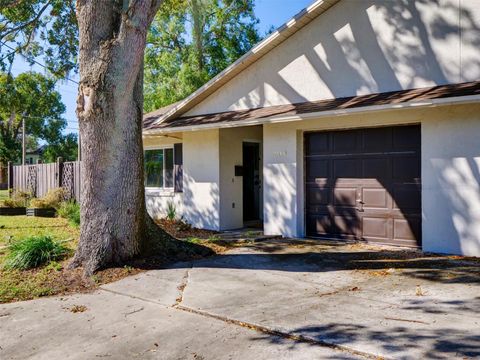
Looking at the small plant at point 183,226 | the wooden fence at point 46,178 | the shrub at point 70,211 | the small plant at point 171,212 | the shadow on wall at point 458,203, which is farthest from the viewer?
the wooden fence at point 46,178

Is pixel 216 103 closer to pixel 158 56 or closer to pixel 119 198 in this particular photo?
pixel 119 198

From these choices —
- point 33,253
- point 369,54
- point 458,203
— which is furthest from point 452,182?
point 33,253

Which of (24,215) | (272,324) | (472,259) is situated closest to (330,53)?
(472,259)

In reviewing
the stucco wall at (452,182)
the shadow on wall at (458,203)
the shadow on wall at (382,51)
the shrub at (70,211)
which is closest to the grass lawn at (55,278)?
the shrub at (70,211)

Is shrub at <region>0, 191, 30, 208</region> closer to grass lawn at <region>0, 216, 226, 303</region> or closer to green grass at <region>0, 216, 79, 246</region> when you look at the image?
green grass at <region>0, 216, 79, 246</region>

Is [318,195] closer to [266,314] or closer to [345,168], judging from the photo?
[345,168]

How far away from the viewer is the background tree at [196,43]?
88.1 ft

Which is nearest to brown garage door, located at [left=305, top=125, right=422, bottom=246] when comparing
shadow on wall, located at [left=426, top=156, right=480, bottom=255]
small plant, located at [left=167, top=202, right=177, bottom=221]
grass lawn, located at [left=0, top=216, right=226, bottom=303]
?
shadow on wall, located at [left=426, top=156, right=480, bottom=255]

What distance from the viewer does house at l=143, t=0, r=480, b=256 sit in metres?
8.59

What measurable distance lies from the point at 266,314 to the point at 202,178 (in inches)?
320

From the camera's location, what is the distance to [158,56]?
95.1 ft

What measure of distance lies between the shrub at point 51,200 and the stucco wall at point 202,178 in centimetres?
599

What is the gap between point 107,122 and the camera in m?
7.47

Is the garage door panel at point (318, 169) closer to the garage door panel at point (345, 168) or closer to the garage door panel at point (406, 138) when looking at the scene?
the garage door panel at point (345, 168)
